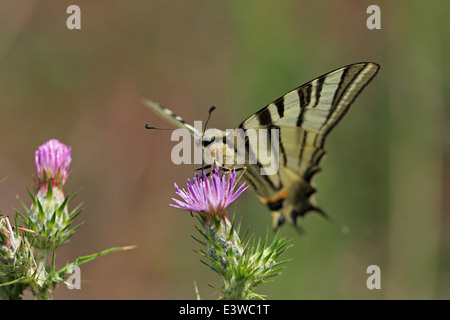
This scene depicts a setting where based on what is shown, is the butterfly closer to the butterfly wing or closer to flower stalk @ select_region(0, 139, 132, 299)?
the butterfly wing

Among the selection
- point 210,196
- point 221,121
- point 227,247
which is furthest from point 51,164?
point 221,121

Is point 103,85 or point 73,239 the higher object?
point 103,85

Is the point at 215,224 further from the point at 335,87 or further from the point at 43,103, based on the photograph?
the point at 43,103

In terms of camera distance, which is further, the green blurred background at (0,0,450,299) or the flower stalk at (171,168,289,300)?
the green blurred background at (0,0,450,299)

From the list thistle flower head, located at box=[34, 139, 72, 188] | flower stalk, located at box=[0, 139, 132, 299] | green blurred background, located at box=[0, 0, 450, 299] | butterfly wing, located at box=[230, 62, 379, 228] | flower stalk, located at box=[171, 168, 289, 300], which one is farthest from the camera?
green blurred background, located at box=[0, 0, 450, 299]

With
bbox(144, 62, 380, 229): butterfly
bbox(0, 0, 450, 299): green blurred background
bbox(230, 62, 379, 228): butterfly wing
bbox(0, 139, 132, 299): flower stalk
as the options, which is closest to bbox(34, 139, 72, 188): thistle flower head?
bbox(0, 139, 132, 299): flower stalk

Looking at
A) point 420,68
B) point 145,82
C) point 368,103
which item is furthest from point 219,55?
point 420,68
